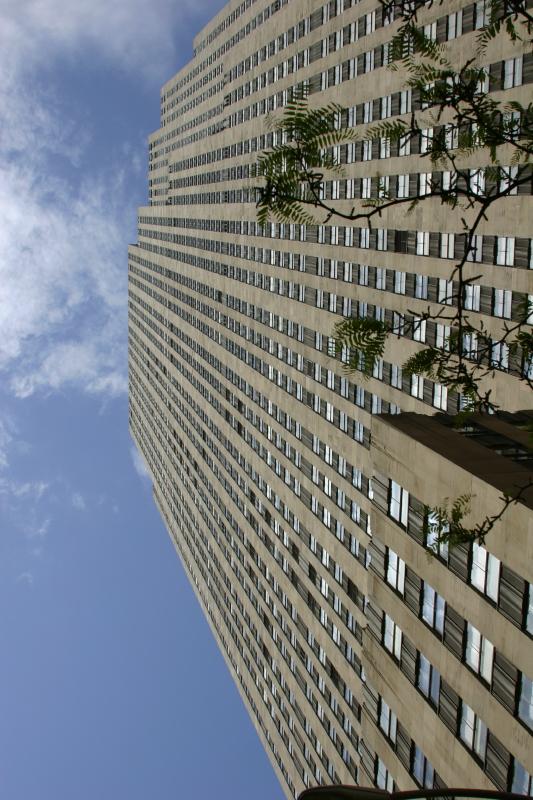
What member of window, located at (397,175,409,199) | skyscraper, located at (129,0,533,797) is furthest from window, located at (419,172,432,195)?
window, located at (397,175,409,199)

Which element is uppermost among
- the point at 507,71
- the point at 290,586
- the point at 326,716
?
the point at 507,71

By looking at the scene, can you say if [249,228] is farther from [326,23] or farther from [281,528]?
[281,528]

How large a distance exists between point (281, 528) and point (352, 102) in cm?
4451

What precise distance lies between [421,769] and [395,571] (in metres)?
8.39

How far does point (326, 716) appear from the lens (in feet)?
240

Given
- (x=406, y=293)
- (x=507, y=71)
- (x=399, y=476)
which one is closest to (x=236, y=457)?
(x=406, y=293)

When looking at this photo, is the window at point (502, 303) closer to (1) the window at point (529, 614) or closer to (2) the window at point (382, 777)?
(2) the window at point (382, 777)

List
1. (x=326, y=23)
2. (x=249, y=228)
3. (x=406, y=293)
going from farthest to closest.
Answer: (x=249, y=228) → (x=326, y=23) → (x=406, y=293)

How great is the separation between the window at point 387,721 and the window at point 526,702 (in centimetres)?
1062

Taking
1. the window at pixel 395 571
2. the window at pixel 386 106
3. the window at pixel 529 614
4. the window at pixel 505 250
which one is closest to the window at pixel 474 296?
the window at pixel 505 250

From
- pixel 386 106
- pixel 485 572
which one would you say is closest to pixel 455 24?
pixel 386 106

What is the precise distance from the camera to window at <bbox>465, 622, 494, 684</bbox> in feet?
88.7

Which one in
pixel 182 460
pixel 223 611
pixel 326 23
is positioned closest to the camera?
pixel 326 23

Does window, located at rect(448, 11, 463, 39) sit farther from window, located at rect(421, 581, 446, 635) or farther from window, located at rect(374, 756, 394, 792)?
window, located at rect(374, 756, 394, 792)
